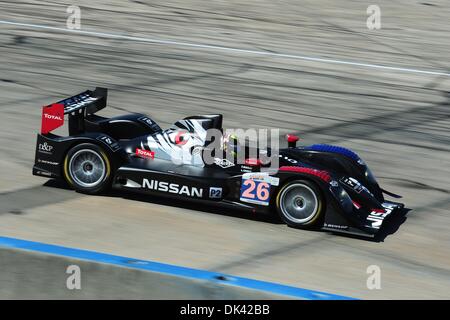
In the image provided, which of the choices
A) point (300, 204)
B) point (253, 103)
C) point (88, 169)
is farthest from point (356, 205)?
point (253, 103)

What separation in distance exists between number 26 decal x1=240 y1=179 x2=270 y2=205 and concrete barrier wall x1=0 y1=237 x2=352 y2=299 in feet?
11.0

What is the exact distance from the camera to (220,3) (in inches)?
888

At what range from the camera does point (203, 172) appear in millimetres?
8414

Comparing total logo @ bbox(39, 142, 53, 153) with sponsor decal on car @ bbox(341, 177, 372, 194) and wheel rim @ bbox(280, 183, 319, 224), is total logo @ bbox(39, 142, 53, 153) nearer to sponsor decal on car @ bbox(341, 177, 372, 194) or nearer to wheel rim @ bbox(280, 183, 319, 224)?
wheel rim @ bbox(280, 183, 319, 224)

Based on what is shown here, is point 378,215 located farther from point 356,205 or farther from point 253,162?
point 253,162

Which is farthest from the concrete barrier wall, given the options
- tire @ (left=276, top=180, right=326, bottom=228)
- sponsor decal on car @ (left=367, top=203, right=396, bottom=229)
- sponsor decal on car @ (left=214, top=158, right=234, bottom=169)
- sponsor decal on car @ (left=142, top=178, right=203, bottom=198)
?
sponsor decal on car @ (left=214, top=158, right=234, bottom=169)

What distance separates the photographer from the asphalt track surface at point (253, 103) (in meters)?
7.36

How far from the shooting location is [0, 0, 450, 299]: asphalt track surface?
736cm

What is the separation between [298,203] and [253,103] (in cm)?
595

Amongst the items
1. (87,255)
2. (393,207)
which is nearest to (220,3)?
(393,207)

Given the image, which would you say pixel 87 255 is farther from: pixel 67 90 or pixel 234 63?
pixel 234 63

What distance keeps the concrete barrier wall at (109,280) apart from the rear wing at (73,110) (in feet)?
13.0

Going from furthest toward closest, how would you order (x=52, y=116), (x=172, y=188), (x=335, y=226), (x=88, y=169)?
1. (x=52, y=116)
2. (x=88, y=169)
3. (x=172, y=188)
4. (x=335, y=226)
